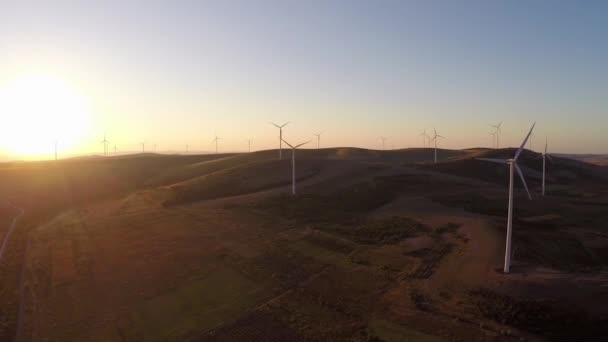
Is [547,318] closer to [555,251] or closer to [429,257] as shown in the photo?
[429,257]

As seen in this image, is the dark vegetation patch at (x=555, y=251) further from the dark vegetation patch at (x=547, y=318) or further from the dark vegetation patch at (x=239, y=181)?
the dark vegetation patch at (x=239, y=181)

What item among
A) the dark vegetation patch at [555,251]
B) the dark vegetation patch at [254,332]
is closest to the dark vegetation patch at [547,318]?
the dark vegetation patch at [555,251]

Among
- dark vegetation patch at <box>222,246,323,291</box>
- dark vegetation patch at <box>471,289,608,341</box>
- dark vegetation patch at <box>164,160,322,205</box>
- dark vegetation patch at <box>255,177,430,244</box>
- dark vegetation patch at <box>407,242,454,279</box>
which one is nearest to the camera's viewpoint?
dark vegetation patch at <box>471,289,608,341</box>

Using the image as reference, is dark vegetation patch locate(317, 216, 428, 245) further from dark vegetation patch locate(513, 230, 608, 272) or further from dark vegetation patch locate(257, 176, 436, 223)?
dark vegetation patch locate(513, 230, 608, 272)

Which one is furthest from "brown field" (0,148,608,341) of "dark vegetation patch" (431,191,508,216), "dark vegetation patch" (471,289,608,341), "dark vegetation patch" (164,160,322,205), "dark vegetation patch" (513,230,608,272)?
"dark vegetation patch" (164,160,322,205)

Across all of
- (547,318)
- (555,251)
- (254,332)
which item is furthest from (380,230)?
(254,332)

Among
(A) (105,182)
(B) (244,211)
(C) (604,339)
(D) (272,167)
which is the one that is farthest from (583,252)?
(A) (105,182)

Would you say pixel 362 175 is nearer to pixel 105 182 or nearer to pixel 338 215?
pixel 338 215
